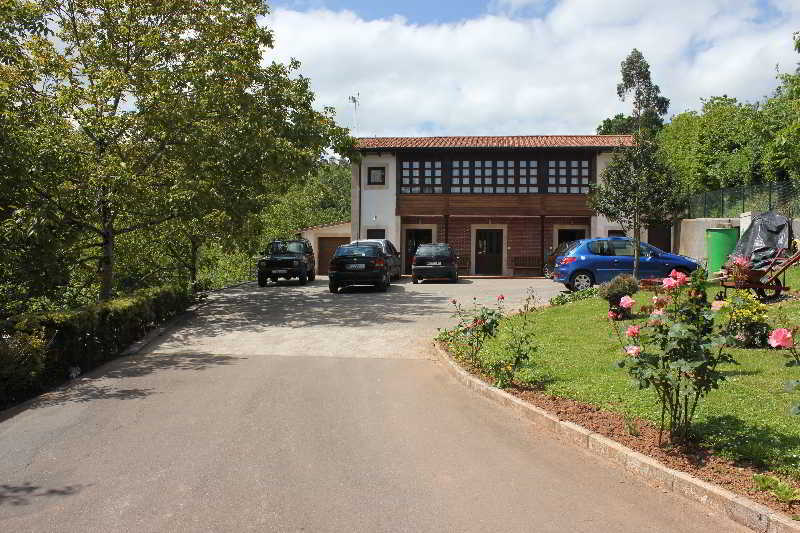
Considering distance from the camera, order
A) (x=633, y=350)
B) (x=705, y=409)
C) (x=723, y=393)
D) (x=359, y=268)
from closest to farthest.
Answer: (x=633, y=350)
(x=705, y=409)
(x=723, y=393)
(x=359, y=268)

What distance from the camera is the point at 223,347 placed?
467 inches

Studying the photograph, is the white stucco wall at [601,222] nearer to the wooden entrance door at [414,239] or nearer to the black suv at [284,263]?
the wooden entrance door at [414,239]

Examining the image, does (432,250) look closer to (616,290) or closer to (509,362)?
(616,290)

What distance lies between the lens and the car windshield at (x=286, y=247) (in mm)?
27219

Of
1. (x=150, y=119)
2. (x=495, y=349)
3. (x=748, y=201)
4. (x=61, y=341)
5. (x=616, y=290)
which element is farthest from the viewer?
(x=748, y=201)

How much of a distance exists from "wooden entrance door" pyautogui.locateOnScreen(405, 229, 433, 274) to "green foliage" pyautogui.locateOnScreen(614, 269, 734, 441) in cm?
2788

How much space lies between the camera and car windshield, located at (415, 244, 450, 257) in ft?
83.0

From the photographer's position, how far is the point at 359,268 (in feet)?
69.4

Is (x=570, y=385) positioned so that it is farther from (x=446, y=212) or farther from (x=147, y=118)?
(x=446, y=212)

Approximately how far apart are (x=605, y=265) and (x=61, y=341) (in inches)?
559

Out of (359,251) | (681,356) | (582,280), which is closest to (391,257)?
(359,251)

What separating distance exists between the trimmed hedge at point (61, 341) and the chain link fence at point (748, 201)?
17306 millimetres

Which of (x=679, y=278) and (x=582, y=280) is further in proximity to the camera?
(x=582, y=280)

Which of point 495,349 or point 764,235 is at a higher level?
point 764,235
